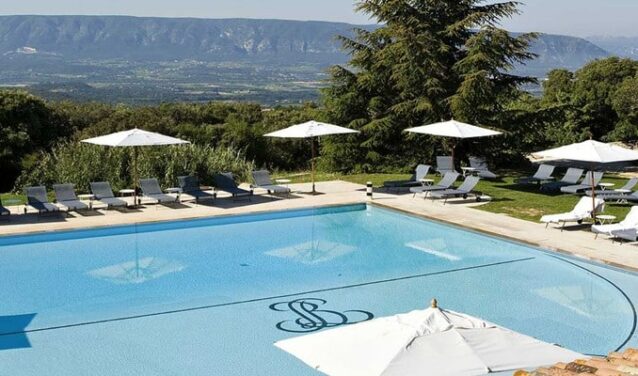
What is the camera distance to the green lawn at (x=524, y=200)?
15.8 m

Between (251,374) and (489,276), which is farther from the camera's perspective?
(489,276)

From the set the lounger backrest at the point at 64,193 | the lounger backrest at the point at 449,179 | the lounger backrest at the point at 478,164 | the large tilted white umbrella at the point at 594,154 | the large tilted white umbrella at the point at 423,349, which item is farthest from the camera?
the lounger backrest at the point at 478,164

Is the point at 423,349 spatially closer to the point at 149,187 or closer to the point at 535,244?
the point at 535,244

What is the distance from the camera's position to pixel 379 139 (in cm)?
2333

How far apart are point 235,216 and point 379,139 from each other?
8246mm

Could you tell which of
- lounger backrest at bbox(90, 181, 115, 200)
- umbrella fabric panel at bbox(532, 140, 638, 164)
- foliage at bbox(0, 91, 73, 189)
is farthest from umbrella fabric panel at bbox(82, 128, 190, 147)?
foliage at bbox(0, 91, 73, 189)

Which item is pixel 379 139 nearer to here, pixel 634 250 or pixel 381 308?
pixel 634 250

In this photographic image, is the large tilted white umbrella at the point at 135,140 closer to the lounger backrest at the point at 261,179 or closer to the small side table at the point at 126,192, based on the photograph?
the small side table at the point at 126,192

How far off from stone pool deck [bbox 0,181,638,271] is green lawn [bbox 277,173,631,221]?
55 centimetres

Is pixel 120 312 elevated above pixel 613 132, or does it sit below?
below

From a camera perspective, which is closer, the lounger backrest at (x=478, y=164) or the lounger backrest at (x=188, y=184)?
the lounger backrest at (x=188, y=184)

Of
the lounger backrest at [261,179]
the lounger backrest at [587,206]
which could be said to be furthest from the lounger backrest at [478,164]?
the lounger backrest at [587,206]

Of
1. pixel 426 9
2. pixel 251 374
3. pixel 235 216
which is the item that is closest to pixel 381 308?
pixel 251 374

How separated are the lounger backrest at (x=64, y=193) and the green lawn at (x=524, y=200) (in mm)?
8178
